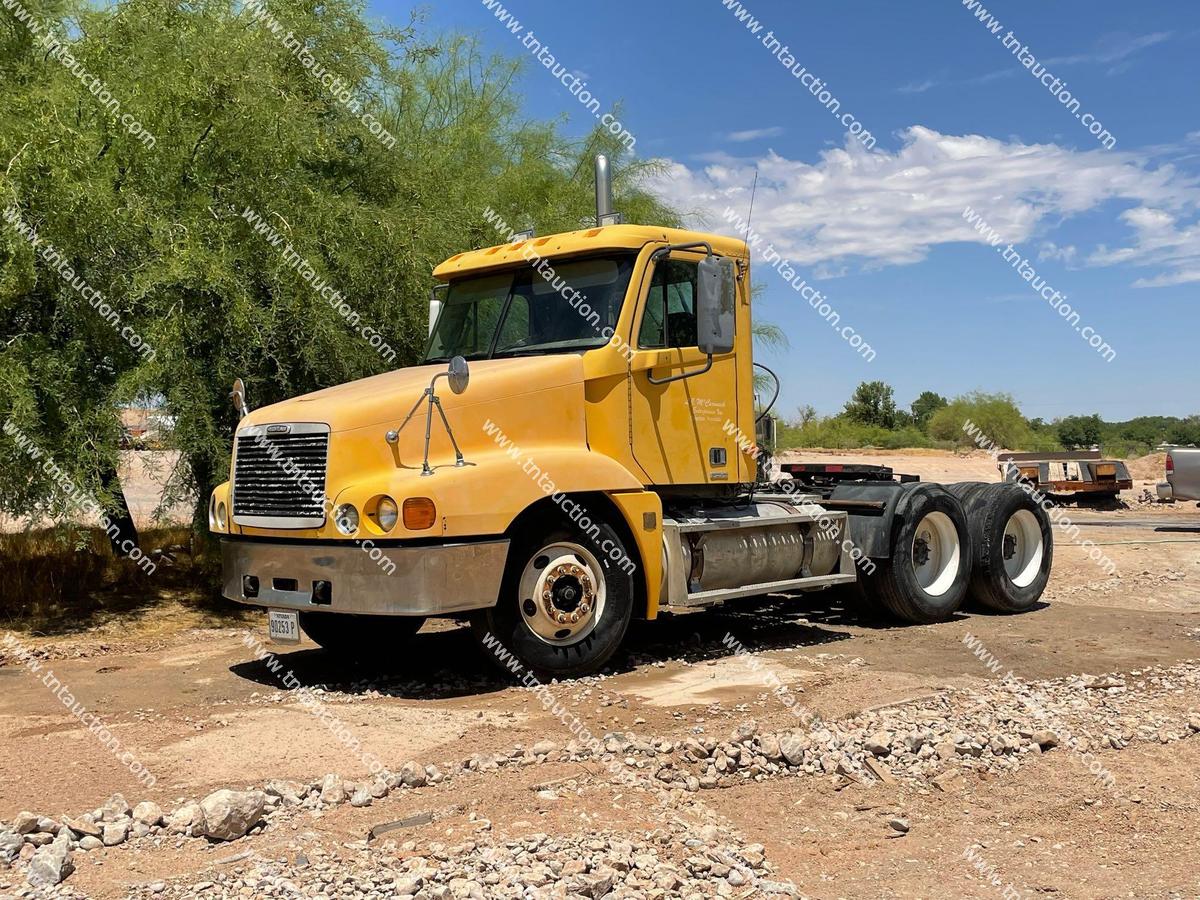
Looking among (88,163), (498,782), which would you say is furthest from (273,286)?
(498,782)

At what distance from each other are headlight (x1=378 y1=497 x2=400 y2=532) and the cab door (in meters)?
2.07

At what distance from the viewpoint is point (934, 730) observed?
6.37 metres

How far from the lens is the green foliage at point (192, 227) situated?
31.8 ft

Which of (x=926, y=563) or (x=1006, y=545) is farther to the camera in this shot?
(x=1006, y=545)

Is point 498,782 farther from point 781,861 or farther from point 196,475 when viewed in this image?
point 196,475

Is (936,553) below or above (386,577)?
below

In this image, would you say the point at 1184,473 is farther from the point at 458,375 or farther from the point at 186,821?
the point at 186,821
